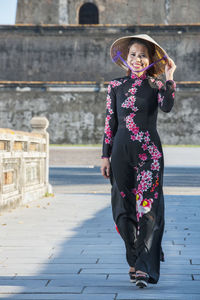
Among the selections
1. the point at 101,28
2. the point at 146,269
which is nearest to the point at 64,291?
the point at 146,269

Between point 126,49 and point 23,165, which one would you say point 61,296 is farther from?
point 23,165

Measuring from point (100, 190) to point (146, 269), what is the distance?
8.02 m

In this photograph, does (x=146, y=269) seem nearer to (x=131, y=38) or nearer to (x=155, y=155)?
(x=155, y=155)

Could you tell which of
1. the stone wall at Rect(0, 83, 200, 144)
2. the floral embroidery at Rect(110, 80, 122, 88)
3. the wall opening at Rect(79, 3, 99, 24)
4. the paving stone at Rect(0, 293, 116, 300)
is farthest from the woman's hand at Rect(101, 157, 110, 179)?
the wall opening at Rect(79, 3, 99, 24)

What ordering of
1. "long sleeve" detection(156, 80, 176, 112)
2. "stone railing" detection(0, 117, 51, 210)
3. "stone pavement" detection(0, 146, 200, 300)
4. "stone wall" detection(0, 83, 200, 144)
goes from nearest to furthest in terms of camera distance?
"stone pavement" detection(0, 146, 200, 300), "long sleeve" detection(156, 80, 176, 112), "stone railing" detection(0, 117, 51, 210), "stone wall" detection(0, 83, 200, 144)

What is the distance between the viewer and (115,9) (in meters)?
35.6

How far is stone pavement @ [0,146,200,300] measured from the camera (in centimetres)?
352

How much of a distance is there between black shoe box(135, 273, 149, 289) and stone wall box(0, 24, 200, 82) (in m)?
30.7

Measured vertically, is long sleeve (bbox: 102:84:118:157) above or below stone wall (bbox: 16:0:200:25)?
below

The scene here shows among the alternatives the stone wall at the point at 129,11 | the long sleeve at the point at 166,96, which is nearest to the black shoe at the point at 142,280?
the long sleeve at the point at 166,96

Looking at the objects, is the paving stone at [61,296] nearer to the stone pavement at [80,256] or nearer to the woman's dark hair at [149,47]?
the stone pavement at [80,256]

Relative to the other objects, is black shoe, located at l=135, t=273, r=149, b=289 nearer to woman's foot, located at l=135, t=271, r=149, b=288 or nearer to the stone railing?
woman's foot, located at l=135, t=271, r=149, b=288

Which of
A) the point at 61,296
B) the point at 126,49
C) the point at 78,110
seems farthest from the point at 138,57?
the point at 78,110

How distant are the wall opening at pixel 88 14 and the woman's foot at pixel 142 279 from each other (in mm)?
33441
